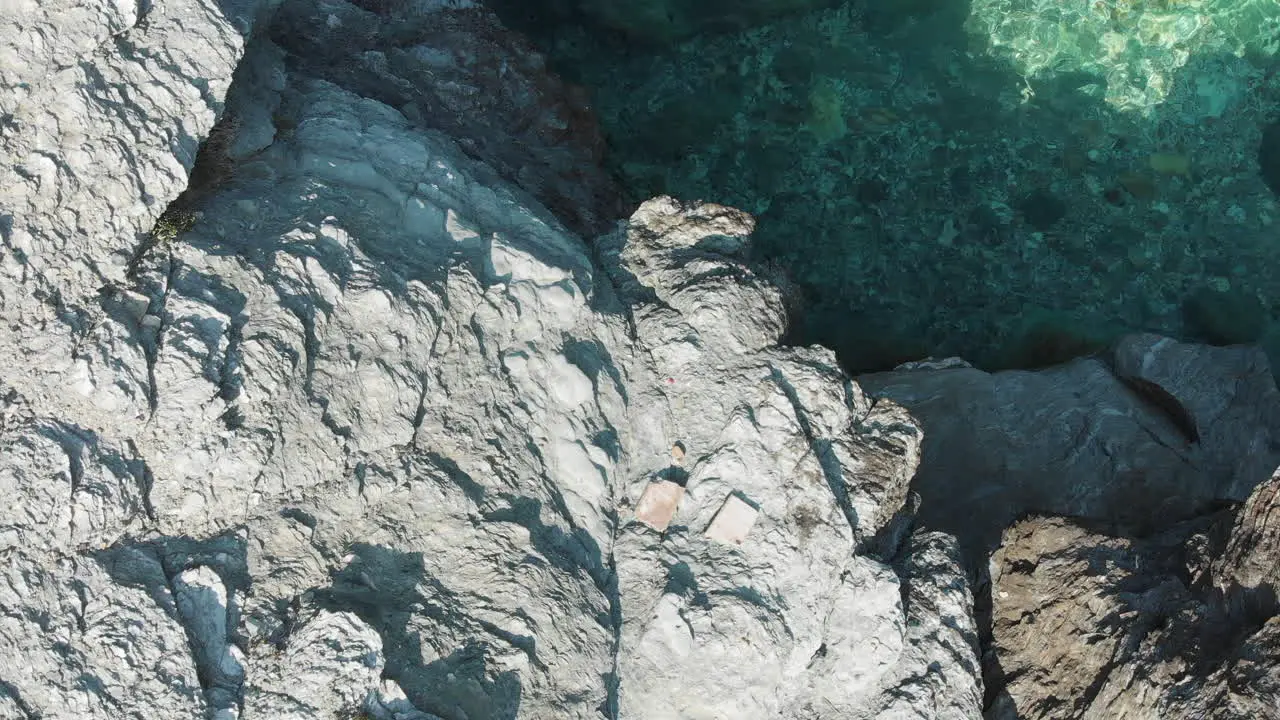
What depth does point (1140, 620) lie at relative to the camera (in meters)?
9.74

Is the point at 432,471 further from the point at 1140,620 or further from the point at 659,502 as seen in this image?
the point at 1140,620

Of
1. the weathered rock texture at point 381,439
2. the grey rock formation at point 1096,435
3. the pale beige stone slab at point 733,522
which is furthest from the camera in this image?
the grey rock formation at point 1096,435

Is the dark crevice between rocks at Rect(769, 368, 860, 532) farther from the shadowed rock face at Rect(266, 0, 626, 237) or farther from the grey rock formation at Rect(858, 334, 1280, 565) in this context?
the shadowed rock face at Rect(266, 0, 626, 237)

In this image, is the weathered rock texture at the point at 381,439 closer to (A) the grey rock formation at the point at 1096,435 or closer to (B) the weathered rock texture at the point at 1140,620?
(B) the weathered rock texture at the point at 1140,620

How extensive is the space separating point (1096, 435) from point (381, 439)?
847cm

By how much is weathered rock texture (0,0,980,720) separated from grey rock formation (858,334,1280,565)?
2835 mm

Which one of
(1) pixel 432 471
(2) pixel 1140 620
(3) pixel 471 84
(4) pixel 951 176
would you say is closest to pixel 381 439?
(1) pixel 432 471

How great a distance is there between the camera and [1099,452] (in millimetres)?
12914

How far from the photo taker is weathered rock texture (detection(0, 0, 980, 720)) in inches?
298

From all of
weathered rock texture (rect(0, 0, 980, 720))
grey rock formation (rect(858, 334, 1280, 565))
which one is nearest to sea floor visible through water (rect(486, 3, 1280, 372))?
grey rock formation (rect(858, 334, 1280, 565))

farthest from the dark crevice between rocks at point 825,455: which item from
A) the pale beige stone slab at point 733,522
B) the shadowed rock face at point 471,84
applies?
the shadowed rock face at point 471,84

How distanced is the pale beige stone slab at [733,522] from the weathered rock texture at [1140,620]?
10.3 feet

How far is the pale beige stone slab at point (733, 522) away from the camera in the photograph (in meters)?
9.47

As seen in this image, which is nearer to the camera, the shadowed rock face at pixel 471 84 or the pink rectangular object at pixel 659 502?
the pink rectangular object at pixel 659 502
